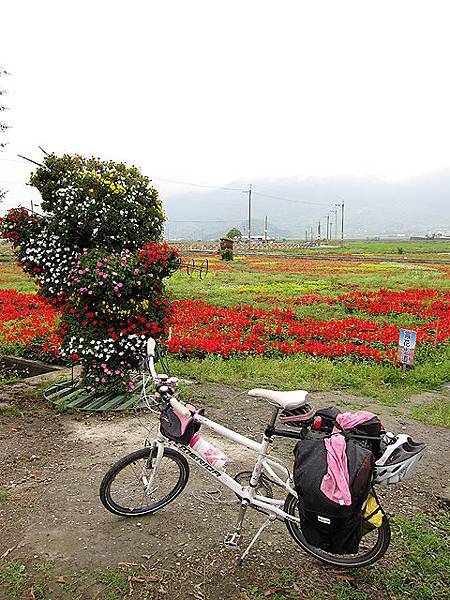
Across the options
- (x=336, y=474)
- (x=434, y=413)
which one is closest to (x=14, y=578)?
(x=336, y=474)

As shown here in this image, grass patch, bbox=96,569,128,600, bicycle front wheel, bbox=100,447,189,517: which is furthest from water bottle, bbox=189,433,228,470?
grass patch, bbox=96,569,128,600

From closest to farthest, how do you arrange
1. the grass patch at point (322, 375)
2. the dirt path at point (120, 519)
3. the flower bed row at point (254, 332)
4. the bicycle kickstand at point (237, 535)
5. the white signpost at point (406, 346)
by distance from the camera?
the dirt path at point (120, 519)
the bicycle kickstand at point (237, 535)
the grass patch at point (322, 375)
the white signpost at point (406, 346)
the flower bed row at point (254, 332)

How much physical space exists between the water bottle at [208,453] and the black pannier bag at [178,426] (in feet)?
0.19

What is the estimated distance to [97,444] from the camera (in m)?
6.09

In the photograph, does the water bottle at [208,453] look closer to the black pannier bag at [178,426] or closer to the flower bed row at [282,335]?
the black pannier bag at [178,426]

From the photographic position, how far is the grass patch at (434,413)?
691 cm

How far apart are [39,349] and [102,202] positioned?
3.93 m

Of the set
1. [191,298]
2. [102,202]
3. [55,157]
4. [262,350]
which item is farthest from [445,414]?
[191,298]

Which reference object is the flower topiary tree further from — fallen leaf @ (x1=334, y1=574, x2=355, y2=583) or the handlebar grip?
fallen leaf @ (x1=334, y1=574, x2=355, y2=583)

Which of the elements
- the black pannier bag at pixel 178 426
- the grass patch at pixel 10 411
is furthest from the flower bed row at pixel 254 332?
the black pannier bag at pixel 178 426

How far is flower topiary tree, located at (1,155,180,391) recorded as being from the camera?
7117 mm

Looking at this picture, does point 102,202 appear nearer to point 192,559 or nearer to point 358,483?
point 192,559

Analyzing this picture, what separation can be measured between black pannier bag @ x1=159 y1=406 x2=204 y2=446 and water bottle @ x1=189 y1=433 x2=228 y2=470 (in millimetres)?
59

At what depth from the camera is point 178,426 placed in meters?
4.05
